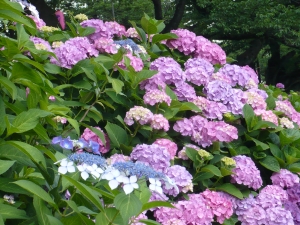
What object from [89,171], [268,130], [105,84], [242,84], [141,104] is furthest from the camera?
[242,84]

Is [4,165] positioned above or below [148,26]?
above

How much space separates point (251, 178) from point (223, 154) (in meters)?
0.24

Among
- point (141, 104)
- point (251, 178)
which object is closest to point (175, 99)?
point (141, 104)

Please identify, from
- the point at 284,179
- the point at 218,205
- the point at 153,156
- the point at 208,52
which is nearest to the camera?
the point at 153,156

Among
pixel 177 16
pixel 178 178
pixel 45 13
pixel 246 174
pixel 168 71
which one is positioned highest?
pixel 168 71

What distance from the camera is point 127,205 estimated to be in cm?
100

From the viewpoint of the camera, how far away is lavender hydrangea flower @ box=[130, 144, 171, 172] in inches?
76.0

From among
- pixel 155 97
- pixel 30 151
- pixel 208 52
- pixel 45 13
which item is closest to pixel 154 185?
pixel 30 151

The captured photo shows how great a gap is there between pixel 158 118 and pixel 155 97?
0.47 feet

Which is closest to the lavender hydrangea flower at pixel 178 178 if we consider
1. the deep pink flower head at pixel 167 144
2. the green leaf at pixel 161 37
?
the deep pink flower head at pixel 167 144

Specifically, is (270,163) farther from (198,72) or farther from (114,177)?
(114,177)

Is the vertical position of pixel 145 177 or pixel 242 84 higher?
pixel 145 177

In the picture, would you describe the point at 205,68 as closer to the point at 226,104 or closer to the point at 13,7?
the point at 226,104

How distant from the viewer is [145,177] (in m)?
1.09
